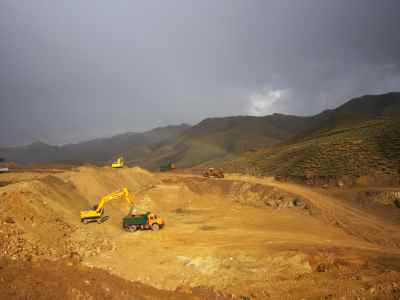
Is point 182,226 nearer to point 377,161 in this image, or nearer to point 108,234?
point 108,234

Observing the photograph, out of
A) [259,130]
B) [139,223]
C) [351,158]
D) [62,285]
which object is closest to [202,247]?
[139,223]

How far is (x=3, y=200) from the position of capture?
60.2 feet

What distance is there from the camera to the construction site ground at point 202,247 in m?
10.2

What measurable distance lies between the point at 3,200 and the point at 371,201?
34.9 meters

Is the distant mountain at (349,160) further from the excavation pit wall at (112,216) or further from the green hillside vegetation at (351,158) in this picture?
the excavation pit wall at (112,216)

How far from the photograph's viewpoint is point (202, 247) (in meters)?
18.6

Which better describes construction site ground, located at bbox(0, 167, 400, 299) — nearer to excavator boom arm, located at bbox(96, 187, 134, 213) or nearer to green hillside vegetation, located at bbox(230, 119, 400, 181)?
excavator boom arm, located at bbox(96, 187, 134, 213)

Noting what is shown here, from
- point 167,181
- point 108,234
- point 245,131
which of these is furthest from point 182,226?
point 245,131

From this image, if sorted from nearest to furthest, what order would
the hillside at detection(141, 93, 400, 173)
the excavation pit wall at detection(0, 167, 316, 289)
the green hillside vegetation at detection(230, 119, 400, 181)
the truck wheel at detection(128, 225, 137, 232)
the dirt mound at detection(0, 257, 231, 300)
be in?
the dirt mound at detection(0, 257, 231, 300), the excavation pit wall at detection(0, 167, 316, 289), the truck wheel at detection(128, 225, 137, 232), the green hillside vegetation at detection(230, 119, 400, 181), the hillside at detection(141, 93, 400, 173)

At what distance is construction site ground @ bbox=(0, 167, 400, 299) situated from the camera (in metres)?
10.2

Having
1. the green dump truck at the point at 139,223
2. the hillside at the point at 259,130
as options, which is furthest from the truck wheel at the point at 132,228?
the hillside at the point at 259,130

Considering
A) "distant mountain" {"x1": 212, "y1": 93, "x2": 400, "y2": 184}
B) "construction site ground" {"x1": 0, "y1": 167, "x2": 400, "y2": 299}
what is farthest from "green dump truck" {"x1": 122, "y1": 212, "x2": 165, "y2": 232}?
"distant mountain" {"x1": 212, "y1": 93, "x2": 400, "y2": 184}

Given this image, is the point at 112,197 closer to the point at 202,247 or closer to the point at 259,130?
the point at 202,247

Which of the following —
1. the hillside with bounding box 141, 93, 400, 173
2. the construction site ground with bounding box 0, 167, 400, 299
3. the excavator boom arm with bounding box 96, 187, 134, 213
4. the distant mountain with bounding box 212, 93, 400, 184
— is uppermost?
the hillside with bounding box 141, 93, 400, 173
